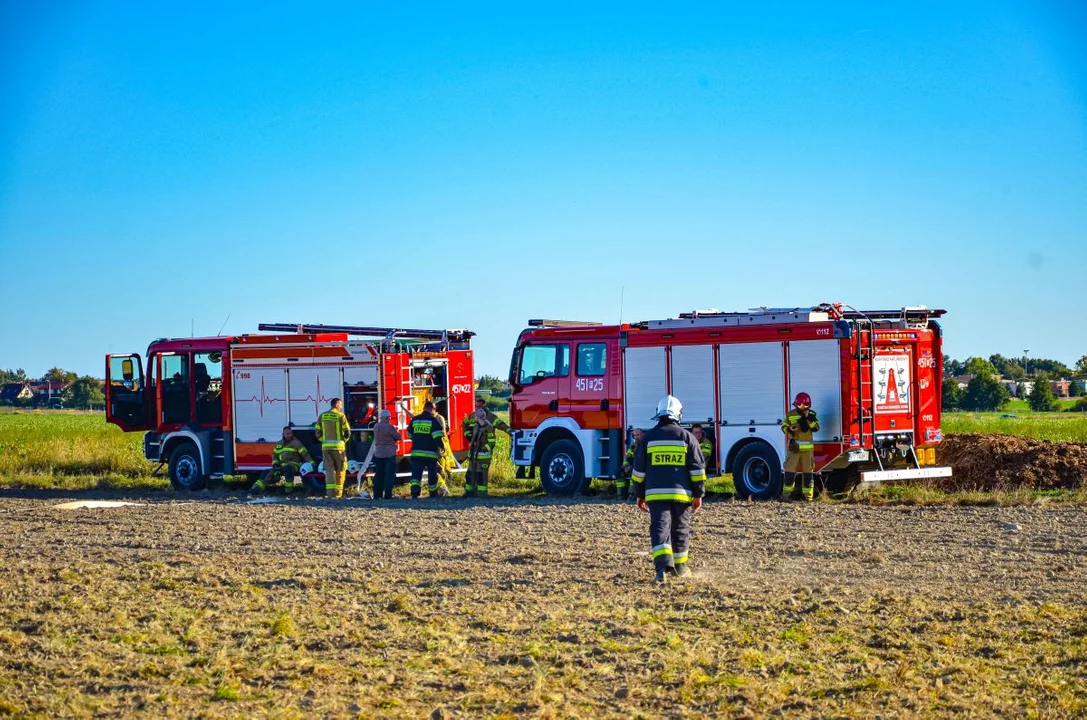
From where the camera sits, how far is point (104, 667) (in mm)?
8516

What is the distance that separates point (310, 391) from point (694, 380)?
6.74 meters

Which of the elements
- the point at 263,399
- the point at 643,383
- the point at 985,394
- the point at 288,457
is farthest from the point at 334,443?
the point at 985,394

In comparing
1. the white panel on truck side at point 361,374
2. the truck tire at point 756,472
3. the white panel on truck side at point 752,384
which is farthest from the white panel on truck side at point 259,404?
the truck tire at point 756,472

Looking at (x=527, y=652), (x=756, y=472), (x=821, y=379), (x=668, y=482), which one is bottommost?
(x=527, y=652)

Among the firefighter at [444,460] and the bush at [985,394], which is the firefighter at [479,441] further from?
the bush at [985,394]

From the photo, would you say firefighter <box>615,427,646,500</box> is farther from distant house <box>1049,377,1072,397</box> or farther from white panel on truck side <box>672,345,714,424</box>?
distant house <box>1049,377,1072,397</box>

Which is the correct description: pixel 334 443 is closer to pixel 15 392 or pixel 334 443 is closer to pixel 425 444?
pixel 425 444

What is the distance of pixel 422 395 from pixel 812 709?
51.6ft

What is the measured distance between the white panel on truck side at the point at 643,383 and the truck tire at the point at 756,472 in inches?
58.2

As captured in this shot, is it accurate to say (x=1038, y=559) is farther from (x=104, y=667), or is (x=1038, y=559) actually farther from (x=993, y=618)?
(x=104, y=667)

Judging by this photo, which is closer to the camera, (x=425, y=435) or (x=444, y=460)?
(x=425, y=435)

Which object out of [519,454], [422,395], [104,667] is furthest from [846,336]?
[104,667]

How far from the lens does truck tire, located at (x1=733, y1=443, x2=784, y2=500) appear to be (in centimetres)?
1855

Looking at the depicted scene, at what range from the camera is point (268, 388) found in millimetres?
22562
